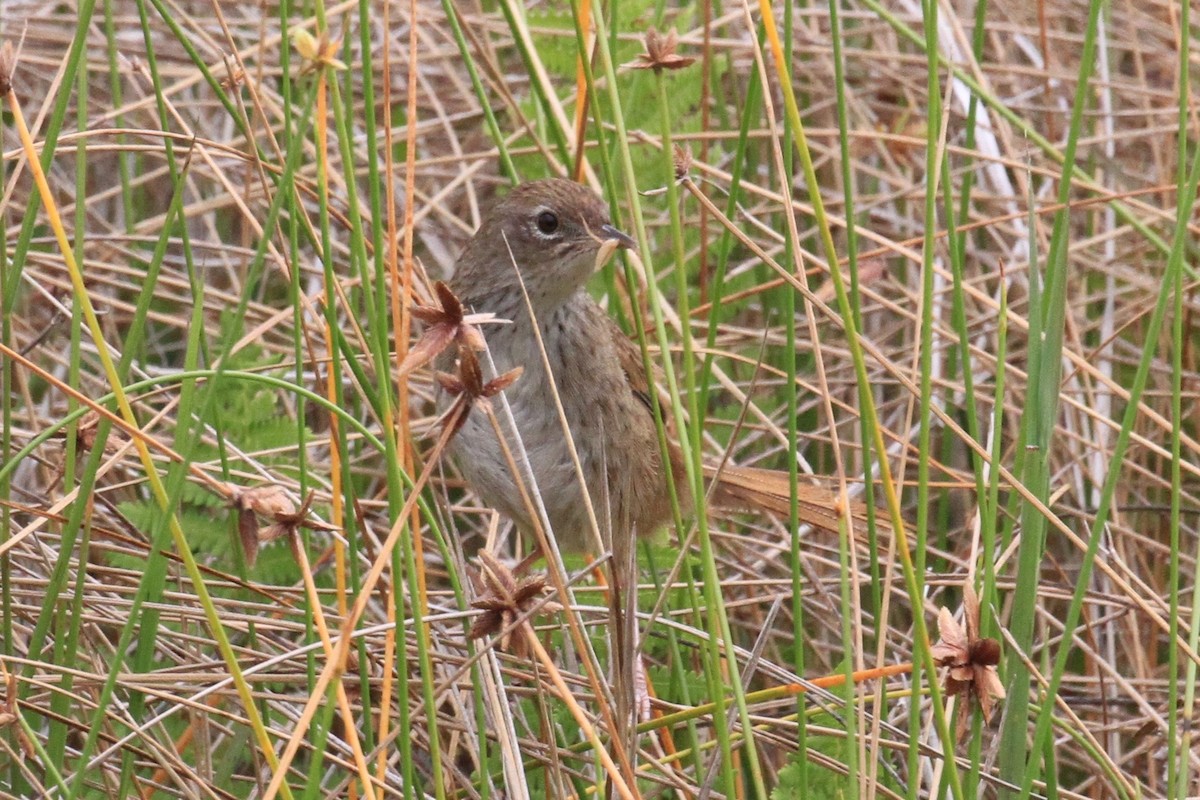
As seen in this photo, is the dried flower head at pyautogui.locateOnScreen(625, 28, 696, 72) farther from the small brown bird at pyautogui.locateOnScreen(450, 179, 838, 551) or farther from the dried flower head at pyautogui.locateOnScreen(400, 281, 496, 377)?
the small brown bird at pyautogui.locateOnScreen(450, 179, 838, 551)

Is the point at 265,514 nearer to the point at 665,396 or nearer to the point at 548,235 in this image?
the point at 548,235

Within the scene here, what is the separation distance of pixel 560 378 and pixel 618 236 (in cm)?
46

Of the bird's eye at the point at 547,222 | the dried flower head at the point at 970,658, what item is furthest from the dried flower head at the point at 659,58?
the bird's eye at the point at 547,222

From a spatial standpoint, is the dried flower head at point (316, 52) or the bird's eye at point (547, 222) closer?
the dried flower head at point (316, 52)

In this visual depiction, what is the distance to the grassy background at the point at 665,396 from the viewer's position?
5.65 ft

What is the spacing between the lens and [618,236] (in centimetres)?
263

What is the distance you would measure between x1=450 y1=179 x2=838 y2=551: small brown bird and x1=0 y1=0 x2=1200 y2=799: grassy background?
0.14m

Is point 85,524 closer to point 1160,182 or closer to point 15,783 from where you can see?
point 15,783

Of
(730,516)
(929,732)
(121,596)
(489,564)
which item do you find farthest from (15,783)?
(730,516)

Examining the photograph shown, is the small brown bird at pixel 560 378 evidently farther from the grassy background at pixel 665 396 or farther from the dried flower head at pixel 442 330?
the dried flower head at pixel 442 330

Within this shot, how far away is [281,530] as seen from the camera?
1626 millimetres

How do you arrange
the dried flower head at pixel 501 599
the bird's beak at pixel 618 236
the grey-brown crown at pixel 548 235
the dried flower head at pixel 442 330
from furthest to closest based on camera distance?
1. the grey-brown crown at pixel 548 235
2. the bird's beak at pixel 618 236
3. the dried flower head at pixel 501 599
4. the dried flower head at pixel 442 330

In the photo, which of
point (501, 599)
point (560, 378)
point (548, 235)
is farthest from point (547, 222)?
point (501, 599)

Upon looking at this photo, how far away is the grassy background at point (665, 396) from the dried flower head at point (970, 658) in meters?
0.04
